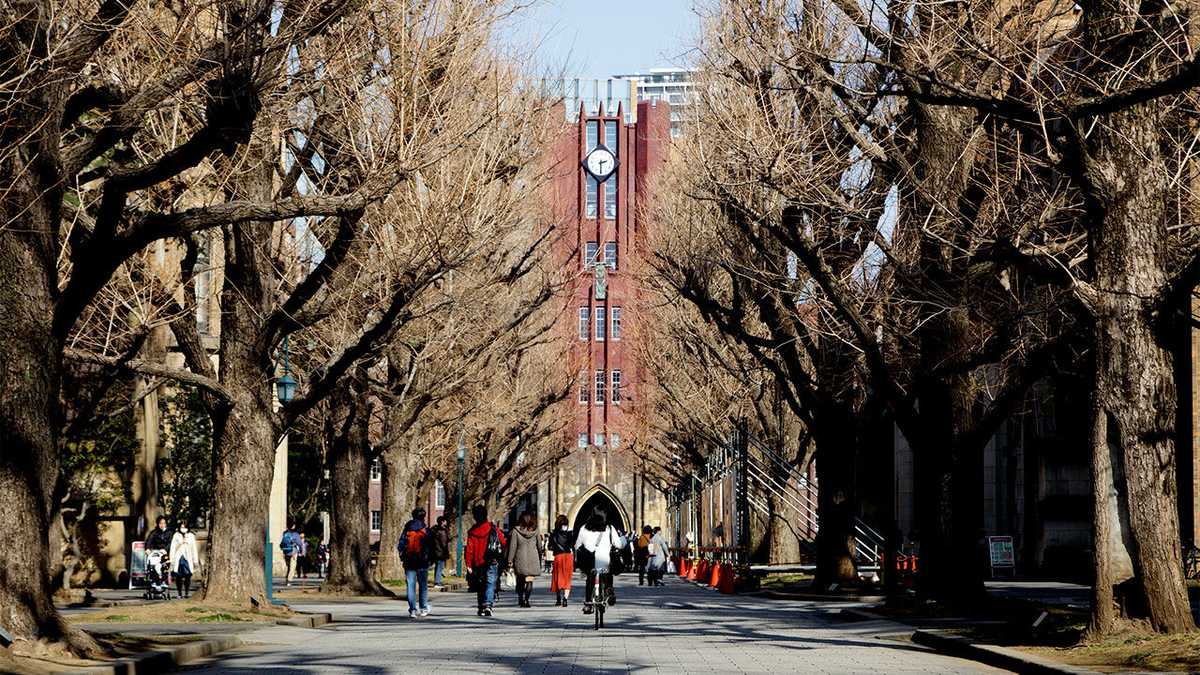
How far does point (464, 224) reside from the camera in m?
25.5

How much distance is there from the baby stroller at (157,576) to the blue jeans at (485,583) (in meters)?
7.69

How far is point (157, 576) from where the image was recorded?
33.2 metres

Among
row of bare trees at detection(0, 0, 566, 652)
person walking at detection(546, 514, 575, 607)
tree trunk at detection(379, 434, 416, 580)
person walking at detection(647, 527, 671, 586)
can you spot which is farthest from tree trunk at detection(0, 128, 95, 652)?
person walking at detection(647, 527, 671, 586)

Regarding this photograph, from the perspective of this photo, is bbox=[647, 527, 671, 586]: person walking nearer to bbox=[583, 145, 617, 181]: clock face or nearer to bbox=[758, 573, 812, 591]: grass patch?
bbox=[758, 573, 812, 591]: grass patch

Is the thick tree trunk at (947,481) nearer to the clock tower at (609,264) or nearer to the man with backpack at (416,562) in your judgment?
the man with backpack at (416,562)

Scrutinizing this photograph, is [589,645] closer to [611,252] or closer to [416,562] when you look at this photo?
[416,562]

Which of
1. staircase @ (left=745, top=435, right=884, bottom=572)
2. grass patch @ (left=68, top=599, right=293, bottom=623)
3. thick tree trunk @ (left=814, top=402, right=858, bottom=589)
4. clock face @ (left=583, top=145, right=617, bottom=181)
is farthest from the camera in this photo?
clock face @ (left=583, top=145, right=617, bottom=181)

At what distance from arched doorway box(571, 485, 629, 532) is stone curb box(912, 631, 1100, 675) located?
8149cm

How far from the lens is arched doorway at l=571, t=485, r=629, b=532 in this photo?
104 m

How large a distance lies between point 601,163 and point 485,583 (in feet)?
281

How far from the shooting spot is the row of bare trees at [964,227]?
1603 cm

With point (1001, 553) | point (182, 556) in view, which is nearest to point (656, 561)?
point (1001, 553)

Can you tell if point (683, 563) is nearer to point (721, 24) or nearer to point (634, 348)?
point (634, 348)

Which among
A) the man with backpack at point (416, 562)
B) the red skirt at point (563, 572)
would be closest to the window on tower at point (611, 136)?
the red skirt at point (563, 572)
